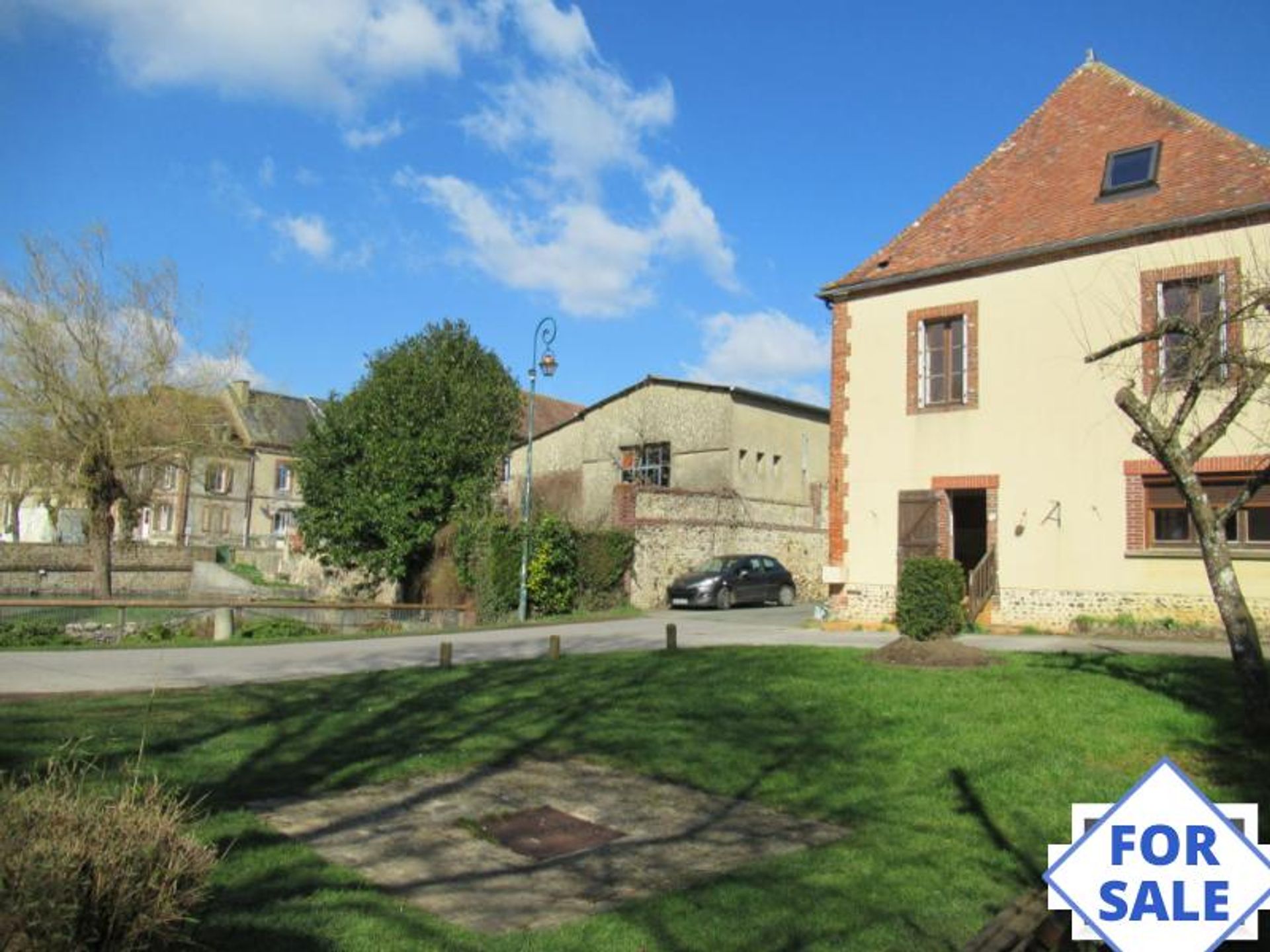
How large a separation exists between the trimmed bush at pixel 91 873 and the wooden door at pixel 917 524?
51.9 feet

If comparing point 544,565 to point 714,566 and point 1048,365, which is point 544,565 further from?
point 1048,365

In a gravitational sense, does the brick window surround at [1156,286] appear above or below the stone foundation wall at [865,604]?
above

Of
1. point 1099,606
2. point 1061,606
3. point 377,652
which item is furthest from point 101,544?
point 1099,606

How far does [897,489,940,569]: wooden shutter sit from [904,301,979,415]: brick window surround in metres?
1.69

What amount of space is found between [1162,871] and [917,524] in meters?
15.8

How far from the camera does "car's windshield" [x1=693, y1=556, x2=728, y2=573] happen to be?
25641mm

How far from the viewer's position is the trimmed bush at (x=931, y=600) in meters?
14.4

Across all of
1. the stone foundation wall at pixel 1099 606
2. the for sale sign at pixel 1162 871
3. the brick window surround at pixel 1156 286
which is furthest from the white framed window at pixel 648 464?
the for sale sign at pixel 1162 871

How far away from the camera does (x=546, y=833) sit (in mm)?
5879

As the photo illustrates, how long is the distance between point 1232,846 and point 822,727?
19.0ft

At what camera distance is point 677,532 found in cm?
2714

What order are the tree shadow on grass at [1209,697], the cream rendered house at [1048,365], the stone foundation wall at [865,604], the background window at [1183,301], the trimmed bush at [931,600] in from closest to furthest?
the tree shadow on grass at [1209,697] < the trimmed bush at [931,600] < the background window at [1183,301] < the cream rendered house at [1048,365] < the stone foundation wall at [865,604]

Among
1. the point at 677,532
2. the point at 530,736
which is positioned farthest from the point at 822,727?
the point at 677,532

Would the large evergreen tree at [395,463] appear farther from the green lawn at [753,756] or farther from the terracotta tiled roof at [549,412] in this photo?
the green lawn at [753,756]
